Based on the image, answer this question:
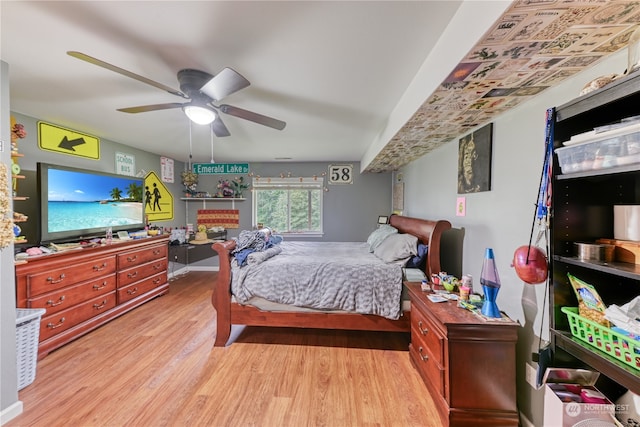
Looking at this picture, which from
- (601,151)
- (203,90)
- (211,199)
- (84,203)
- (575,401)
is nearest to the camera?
(601,151)

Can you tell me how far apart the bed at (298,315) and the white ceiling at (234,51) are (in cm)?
127

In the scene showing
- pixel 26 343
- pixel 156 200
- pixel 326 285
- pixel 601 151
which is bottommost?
pixel 26 343

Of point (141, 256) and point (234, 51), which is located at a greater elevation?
point (234, 51)

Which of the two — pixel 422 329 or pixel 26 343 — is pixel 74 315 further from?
pixel 422 329

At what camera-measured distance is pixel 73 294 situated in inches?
96.0

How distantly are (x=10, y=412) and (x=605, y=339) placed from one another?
10.2 ft

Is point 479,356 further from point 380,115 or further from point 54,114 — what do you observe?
point 54,114

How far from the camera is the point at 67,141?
115 inches

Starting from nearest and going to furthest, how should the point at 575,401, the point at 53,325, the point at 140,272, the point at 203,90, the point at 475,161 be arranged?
the point at 575,401, the point at 203,90, the point at 475,161, the point at 53,325, the point at 140,272

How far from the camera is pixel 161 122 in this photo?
8.89 feet

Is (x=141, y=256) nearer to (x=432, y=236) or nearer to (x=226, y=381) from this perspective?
(x=226, y=381)

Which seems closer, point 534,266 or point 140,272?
point 534,266

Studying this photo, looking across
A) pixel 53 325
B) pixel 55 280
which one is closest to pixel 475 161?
pixel 55 280

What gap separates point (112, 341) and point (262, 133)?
8.87 ft
